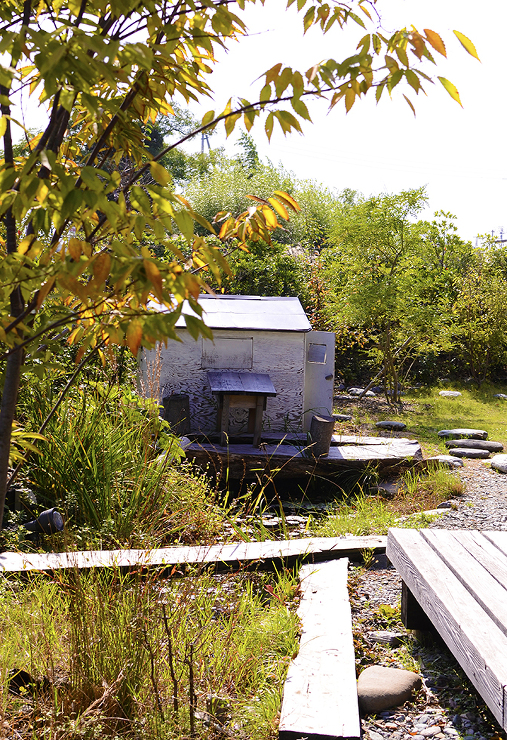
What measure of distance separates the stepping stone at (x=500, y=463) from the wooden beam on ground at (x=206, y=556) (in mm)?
3393

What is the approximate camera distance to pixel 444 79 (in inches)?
52.7

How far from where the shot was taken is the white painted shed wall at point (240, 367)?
6.76 metres

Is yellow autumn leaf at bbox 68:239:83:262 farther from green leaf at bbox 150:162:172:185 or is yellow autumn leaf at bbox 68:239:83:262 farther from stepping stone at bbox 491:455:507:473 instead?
stepping stone at bbox 491:455:507:473

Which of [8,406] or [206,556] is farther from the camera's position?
[206,556]

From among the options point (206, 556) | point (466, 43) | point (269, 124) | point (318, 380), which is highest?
point (466, 43)

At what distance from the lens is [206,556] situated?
3137mm

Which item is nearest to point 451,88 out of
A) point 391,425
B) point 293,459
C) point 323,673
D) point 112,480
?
point 323,673

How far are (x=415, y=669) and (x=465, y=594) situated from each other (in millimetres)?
495

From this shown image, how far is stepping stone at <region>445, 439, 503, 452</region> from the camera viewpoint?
786 centimetres

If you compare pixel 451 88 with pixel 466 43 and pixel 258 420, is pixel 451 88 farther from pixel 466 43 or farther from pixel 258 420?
pixel 258 420

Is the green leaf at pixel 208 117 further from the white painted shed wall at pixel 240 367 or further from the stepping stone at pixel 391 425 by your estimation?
the stepping stone at pixel 391 425

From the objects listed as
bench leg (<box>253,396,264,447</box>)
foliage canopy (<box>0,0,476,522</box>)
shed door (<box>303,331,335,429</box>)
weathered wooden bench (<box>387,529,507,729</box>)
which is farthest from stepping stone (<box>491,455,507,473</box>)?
foliage canopy (<box>0,0,476,522</box>)

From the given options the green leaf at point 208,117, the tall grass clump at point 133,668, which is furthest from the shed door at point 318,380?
the green leaf at point 208,117

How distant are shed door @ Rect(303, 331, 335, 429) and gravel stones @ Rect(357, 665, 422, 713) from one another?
4.70m
